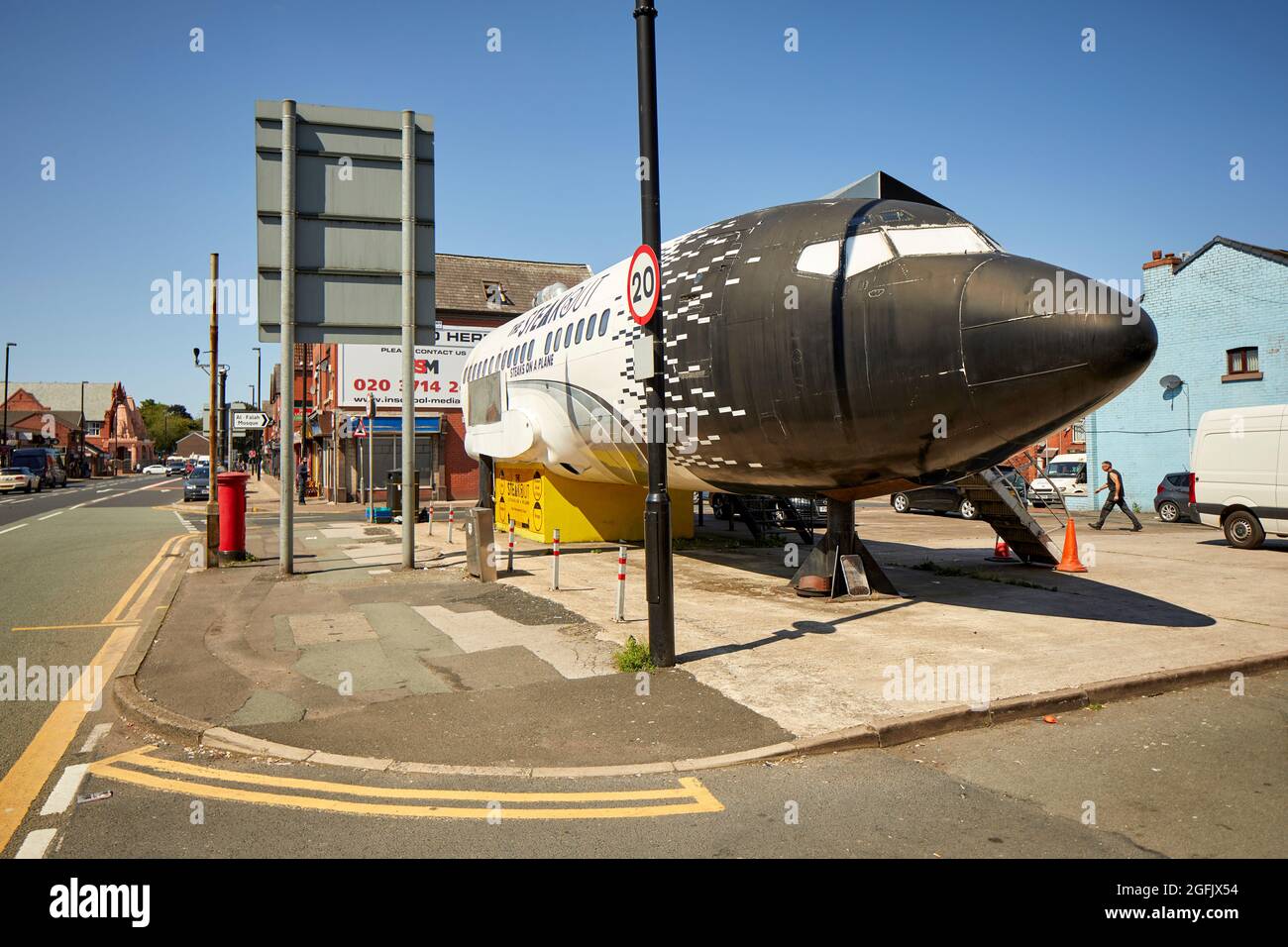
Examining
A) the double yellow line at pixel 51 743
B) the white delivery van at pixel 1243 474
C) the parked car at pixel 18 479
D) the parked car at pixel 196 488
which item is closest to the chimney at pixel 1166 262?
the white delivery van at pixel 1243 474

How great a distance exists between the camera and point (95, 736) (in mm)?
5969

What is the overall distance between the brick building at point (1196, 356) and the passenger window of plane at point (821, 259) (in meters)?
19.8

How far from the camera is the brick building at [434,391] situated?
36.1 metres

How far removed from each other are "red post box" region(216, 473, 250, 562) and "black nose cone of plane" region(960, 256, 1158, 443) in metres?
12.6

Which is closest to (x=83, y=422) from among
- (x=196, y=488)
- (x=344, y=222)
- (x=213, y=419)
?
(x=196, y=488)

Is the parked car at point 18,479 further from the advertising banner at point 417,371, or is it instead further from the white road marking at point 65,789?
the white road marking at point 65,789

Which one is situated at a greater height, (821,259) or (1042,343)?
(821,259)

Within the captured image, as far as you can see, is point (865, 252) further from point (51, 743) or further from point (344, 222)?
point (344, 222)

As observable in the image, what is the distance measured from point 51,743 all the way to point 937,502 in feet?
87.8

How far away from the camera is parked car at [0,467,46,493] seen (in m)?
46.0

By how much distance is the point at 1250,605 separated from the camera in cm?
1074

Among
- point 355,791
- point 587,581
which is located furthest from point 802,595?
point 355,791

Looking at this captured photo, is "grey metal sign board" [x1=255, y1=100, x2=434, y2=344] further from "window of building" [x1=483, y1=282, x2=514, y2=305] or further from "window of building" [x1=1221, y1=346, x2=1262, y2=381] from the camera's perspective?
"window of building" [x1=1221, y1=346, x2=1262, y2=381]

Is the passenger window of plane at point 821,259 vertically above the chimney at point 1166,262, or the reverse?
the chimney at point 1166,262
